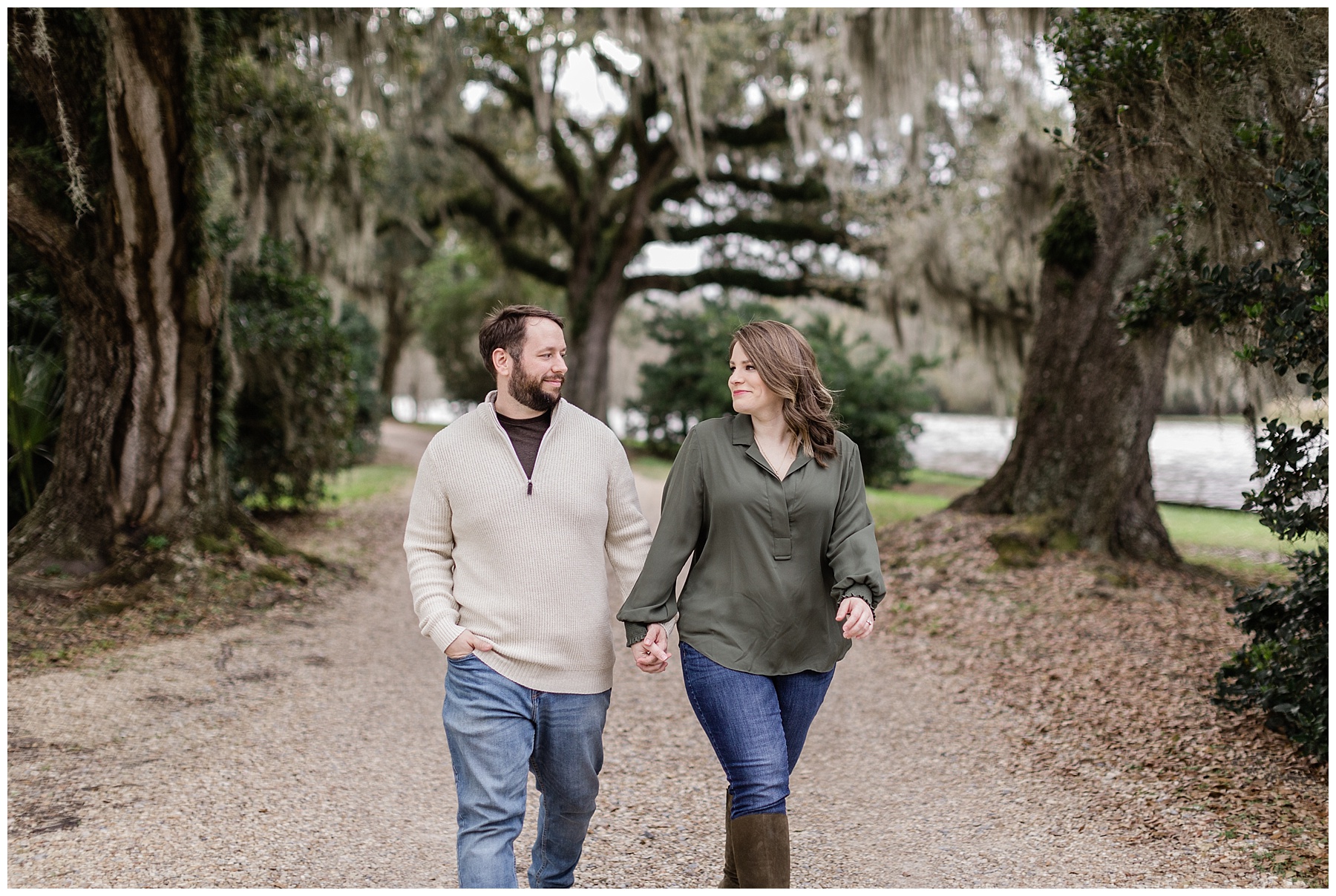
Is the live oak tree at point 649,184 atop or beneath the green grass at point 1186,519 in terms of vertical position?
atop

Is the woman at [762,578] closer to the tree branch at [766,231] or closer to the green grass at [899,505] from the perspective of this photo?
the green grass at [899,505]

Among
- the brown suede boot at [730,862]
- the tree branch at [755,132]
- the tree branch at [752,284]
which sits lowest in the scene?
the brown suede boot at [730,862]

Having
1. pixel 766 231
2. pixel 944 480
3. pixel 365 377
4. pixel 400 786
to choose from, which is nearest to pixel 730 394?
pixel 766 231

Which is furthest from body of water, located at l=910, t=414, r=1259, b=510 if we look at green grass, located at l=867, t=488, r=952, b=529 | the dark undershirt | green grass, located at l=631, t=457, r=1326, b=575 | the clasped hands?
the dark undershirt

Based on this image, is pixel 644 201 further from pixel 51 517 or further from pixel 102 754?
pixel 102 754

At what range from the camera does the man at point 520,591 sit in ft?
8.41

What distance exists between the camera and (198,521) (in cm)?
734

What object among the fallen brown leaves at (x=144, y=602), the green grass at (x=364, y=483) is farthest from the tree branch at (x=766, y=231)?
the fallen brown leaves at (x=144, y=602)

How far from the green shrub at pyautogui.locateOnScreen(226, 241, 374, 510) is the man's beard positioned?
7248 mm

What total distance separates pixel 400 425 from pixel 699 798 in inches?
1110

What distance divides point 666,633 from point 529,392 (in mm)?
752

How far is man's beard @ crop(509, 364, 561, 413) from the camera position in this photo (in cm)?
270

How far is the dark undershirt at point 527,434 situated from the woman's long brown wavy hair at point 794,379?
570mm

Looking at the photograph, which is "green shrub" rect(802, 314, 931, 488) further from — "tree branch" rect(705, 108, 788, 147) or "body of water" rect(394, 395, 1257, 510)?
"tree branch" rect(705, 108, 788, 147)
